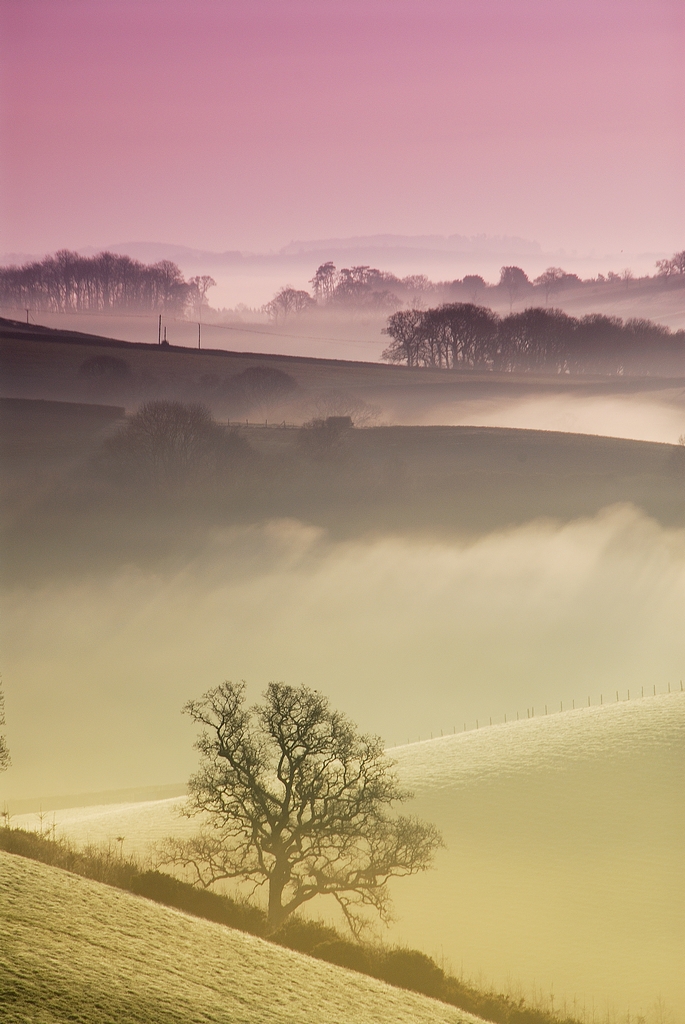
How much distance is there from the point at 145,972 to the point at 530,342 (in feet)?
348

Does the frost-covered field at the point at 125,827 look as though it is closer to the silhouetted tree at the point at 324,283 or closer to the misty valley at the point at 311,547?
the misty valley at the point at 311,547

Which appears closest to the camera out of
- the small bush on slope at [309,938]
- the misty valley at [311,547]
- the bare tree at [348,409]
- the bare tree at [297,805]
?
the small bush on slope at [309,938]

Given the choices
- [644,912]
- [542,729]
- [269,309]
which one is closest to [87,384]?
[269,309]

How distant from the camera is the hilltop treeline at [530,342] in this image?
107 meters

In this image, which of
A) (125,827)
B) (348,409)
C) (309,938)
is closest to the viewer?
(309,938)

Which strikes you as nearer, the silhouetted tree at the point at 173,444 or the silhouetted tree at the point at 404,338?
the silhouetted tree at the point at 173,444

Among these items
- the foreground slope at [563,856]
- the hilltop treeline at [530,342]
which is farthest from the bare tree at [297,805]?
the hilltop treeline at [530,342]

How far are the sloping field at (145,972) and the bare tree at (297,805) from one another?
24.0ft

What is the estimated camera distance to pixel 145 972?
1410 cm

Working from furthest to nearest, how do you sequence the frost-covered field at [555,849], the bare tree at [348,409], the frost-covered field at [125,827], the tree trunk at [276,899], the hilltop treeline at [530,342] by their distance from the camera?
the hilltop treeline at [530,342] → the bare tree at [348,409] → the frost-covered field at [125,827] → the frost-covered field at [555,849] → the tree trunk at [276,899]

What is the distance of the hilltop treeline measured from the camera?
106625 mm

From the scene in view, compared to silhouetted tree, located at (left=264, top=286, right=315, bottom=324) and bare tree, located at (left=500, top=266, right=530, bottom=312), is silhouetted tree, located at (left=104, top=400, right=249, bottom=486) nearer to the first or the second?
silhouetted tree, located at (left=264, top=286, right=315, bottom=324)

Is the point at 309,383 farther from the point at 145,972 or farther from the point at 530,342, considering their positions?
the point at 145,972

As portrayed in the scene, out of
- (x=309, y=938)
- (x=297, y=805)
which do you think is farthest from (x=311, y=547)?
(x=309, y=938)
